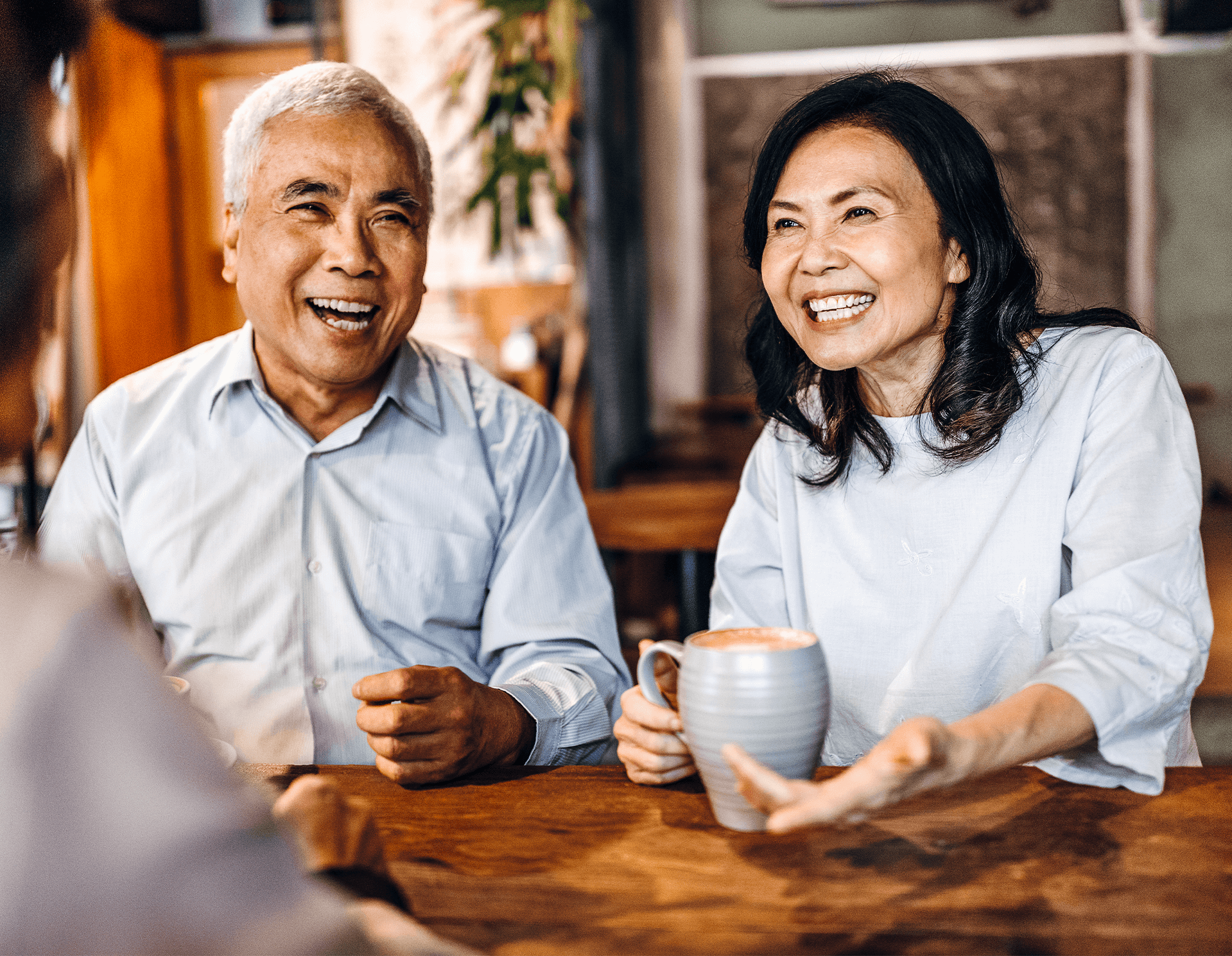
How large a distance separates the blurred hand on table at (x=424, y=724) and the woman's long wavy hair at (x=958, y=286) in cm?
61

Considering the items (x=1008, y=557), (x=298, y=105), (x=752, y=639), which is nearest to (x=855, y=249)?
(x=1008, y=557)

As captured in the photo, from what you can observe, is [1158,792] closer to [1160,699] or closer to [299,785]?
[1160,699]

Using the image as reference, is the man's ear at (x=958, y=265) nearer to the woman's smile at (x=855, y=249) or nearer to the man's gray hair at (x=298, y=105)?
the woman's smile at (x=855, y=249)

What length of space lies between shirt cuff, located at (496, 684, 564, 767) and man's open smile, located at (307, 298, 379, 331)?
0.59 metres

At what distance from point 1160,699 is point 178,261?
5.99 metres

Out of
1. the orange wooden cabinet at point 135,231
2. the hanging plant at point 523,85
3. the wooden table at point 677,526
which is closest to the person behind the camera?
the wooden table at point 677,526

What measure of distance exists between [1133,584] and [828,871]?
0.51 m

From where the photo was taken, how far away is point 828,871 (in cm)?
81

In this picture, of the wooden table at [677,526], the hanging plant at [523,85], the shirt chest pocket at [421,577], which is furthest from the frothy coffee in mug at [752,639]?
→ the hanging plant at [523,85]

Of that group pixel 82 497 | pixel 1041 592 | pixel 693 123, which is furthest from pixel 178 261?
pixel 1041 592

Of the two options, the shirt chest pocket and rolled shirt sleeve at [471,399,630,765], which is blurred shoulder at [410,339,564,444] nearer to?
rolled shirt sleeve at [471,399,630,765]

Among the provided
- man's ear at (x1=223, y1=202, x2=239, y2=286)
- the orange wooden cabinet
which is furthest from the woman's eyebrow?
the orange wooden cabinet

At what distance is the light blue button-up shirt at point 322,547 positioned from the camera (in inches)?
56.5

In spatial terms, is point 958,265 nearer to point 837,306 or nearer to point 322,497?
point 837,306
